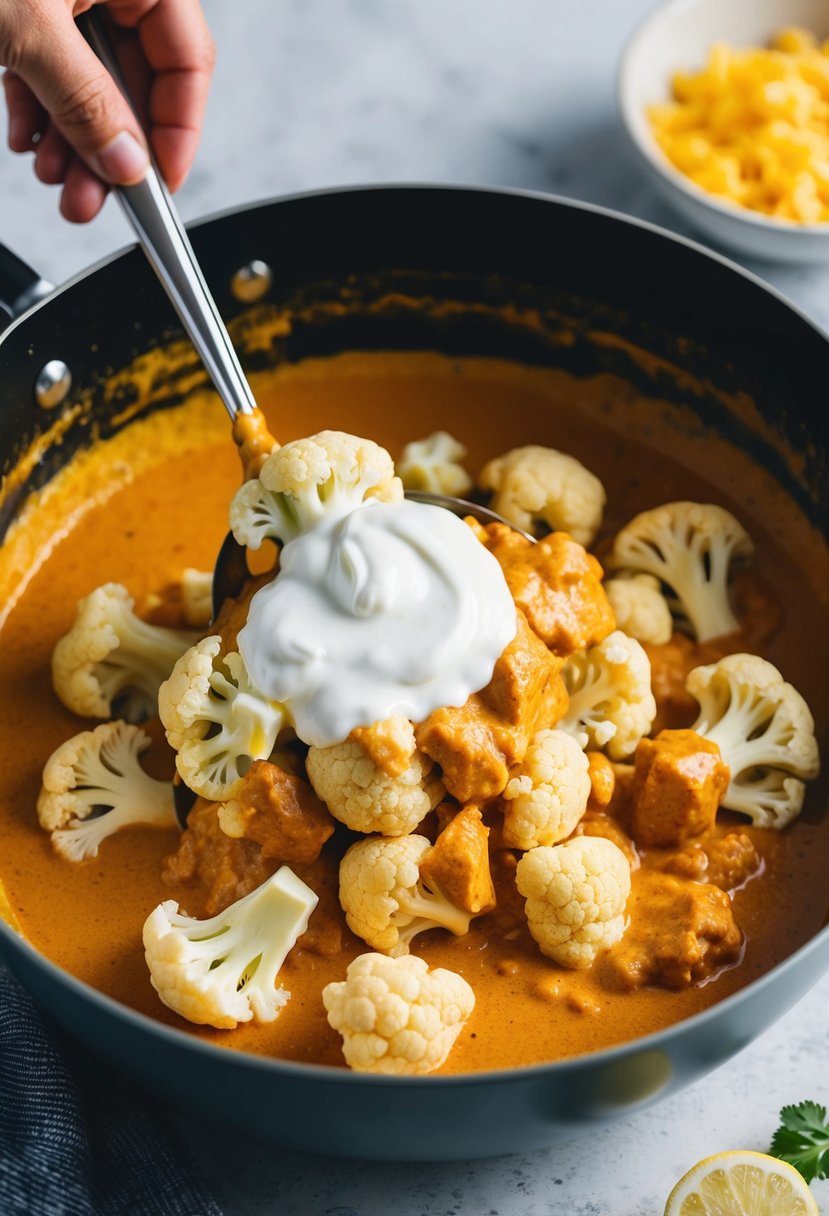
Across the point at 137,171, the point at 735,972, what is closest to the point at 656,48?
the point at 137,171

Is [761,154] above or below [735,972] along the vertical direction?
above

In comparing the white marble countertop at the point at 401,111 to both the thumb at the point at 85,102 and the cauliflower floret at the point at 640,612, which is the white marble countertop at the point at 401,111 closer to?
the thumb at the point at 85,102

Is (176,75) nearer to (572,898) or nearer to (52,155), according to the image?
(52,155)

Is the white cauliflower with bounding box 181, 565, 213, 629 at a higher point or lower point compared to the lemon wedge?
higher

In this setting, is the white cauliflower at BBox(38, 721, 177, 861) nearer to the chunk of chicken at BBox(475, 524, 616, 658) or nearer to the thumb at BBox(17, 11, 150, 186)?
the chunk of chicken at BBox(475, 524, 616, 658)

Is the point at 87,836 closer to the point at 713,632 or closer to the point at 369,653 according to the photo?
the point at 369,653

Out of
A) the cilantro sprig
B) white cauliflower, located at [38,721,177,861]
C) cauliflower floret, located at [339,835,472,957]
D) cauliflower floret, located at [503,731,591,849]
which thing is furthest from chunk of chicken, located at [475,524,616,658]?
the cilantro sprig

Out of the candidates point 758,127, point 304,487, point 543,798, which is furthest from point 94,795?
point 758,127
